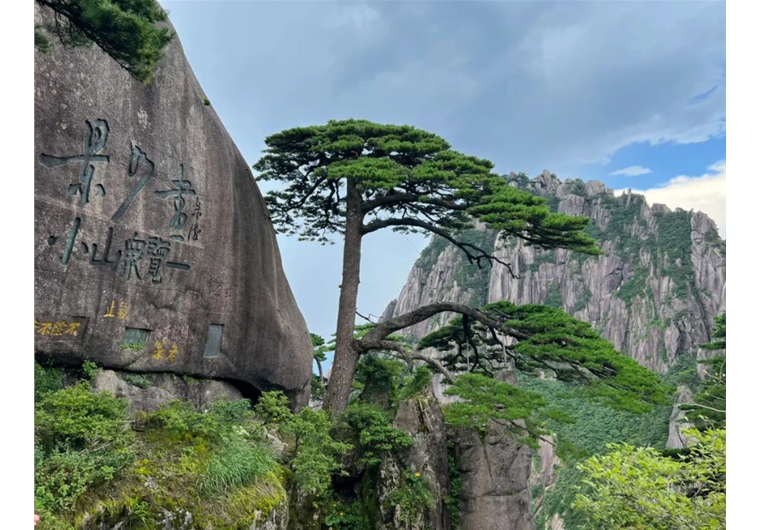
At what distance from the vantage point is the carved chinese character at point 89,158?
6.19 m

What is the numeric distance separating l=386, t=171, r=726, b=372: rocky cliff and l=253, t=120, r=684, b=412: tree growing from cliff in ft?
114

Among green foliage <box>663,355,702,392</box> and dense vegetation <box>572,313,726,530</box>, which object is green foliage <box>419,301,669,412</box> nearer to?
dense vegetation <box>572,313,726,530</box>

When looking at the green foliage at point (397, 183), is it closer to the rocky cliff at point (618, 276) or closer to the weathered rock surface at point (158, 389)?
the weathered rock surface at point (158, 389)

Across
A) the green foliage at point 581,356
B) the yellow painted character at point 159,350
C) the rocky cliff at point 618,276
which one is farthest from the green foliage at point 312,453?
the rocky cliff at point 618,276

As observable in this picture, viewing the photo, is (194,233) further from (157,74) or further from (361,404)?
(361,404)

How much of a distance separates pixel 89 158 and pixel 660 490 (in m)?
6.44

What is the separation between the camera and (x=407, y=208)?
10680 millimetres

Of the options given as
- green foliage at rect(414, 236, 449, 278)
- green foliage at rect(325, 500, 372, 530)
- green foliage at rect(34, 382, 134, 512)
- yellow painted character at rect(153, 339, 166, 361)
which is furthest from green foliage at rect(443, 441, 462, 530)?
green foliage at rect(414, 236, 449, 278)

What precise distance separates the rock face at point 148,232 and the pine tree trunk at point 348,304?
851 mm

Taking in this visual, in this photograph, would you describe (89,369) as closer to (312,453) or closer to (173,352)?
(173,352)

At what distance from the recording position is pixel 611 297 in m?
53.6

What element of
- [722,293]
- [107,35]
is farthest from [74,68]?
[722,293]

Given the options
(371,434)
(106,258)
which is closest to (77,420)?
(106,258)

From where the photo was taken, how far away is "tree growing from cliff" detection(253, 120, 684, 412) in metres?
8.39
